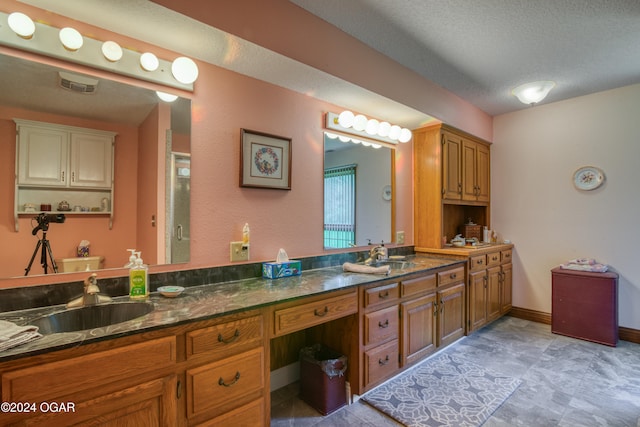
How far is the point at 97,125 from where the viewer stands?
1462mm

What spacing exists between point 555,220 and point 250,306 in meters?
3.50

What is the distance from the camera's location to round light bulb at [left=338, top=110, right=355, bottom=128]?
2.42m

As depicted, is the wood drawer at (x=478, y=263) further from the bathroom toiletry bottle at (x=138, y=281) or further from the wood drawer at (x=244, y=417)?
the bathroom toiletry bottle at (x=138, y=281)

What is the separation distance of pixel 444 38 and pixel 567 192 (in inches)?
91.3

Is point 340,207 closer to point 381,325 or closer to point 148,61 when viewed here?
point 381,325

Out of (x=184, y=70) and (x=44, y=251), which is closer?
(x=44, y=251)

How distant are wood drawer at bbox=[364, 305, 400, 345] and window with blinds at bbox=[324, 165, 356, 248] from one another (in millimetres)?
668

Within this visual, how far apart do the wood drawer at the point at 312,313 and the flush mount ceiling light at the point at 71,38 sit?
1532 millimetres

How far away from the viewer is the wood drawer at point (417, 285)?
85.1 inches

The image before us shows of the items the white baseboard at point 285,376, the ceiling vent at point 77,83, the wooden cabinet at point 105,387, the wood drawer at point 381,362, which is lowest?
the white baseboard at point 285,376

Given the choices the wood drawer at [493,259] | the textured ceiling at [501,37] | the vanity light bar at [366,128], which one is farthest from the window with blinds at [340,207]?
the wood drawer at [493,259]

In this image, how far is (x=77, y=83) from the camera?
1413mm

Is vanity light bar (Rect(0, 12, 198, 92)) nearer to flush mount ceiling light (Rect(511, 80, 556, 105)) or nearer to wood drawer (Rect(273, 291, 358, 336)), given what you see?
wood drawer (Rect(273, 291, 358, 336))

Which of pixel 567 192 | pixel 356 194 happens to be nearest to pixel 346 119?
pixel 356 194
